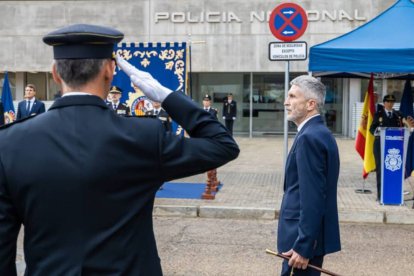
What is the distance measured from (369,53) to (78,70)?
693 centimetres

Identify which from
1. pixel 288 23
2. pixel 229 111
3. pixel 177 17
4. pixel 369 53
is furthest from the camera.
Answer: pixel 177 17

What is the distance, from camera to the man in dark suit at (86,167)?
1.68 meters

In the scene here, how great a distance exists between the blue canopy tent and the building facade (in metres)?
12.2

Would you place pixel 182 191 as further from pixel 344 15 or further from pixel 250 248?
pixel 344 15

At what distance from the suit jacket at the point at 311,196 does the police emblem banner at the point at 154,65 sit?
756cm

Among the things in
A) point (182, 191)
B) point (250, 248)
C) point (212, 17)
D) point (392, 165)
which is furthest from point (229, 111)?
point (250, 248)

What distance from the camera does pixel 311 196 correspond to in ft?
10.2

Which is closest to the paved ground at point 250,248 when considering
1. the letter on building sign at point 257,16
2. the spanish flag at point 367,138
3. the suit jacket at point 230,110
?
the spanish flag at point 367,138

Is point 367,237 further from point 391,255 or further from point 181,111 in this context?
point 181,111

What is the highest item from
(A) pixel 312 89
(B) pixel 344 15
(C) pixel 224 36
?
(B) pixel 344 15

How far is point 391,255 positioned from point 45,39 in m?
5.50

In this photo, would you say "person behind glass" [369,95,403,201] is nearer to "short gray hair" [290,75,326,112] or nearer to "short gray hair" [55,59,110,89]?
"short gray hair" [290,75,326,112]

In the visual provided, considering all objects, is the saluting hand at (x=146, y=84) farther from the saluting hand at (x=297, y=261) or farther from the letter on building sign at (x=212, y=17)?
the letter on building sign at (x=212, y=17)

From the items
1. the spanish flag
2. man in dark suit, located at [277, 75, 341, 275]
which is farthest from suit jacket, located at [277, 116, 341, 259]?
the spanish flag
